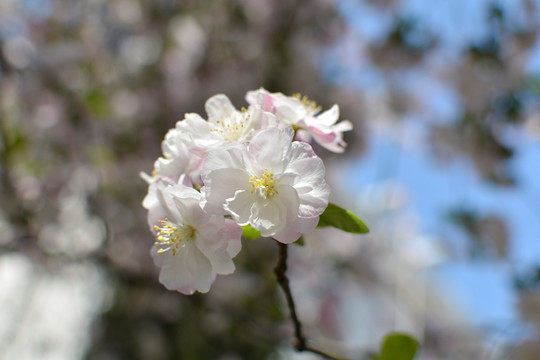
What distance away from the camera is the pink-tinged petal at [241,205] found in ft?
1.20

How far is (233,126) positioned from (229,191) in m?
0.09

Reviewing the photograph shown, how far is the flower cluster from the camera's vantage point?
37 centimetres

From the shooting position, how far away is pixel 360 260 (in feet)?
7.97

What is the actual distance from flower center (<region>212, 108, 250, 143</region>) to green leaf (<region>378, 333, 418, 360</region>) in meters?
0.32

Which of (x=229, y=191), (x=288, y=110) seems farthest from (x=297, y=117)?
(x=229, y=191)

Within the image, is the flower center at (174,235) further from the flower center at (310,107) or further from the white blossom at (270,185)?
the flower center at (310,107)

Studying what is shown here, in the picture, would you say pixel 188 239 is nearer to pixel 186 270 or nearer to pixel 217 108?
pixel 186 270

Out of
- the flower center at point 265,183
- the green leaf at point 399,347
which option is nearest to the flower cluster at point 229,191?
the flower center at point 265,183

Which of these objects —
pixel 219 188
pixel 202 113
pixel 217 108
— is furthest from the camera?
pixel 202 113

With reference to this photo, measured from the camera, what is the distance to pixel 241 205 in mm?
383

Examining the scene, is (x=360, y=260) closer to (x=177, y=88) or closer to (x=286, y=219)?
(x=177, y=88)

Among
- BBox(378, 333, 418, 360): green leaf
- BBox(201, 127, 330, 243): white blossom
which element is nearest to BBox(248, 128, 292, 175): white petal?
BBox(201, 127, 330, 243): white blossom

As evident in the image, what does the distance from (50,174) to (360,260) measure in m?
1.55

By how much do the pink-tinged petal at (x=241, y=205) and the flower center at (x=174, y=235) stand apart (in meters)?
0.06
